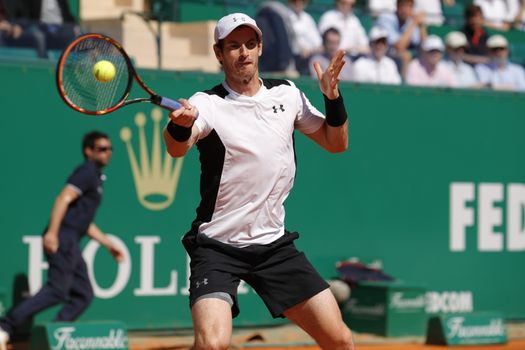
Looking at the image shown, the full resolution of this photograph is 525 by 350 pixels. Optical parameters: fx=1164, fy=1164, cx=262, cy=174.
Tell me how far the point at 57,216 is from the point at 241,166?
4.15m

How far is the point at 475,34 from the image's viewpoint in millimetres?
13977

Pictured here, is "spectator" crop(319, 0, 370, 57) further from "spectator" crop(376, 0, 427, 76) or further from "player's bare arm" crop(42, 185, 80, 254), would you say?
"player's bare arm" crop(42, 185, 80, 254)

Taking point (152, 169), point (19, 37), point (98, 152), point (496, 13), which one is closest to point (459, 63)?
point (496, 13)

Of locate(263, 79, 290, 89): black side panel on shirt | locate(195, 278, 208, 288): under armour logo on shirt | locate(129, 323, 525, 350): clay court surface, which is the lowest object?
locate(129, 323, 525, 350): clay court surface

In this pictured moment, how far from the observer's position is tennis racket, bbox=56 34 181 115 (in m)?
5.81

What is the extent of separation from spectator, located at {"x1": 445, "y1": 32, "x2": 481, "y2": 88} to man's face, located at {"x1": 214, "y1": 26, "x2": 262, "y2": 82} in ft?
25.2

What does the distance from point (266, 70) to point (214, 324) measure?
645 centimetres

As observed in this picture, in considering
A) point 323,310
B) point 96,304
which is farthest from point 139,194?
point 323,310

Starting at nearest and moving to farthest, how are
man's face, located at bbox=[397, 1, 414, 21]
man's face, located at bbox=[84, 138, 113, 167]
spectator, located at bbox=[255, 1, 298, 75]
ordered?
man's face, located at bbox=[84, 138, 113, 167]
spectator, located at bbox=[255, 1, 298, 75]
man's face, located at bbox=[397, 1, 414, 21]

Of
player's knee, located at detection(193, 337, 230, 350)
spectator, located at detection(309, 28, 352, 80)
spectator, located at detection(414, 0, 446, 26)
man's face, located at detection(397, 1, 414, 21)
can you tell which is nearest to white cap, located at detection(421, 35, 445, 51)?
man's face, located at detection(397, 1, 414, 21)

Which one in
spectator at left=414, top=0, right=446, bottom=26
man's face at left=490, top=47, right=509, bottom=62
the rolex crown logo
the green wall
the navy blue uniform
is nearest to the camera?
the navy blue uniform

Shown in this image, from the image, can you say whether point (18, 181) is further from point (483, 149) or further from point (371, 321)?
point (483, 149)

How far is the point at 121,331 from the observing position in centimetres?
940

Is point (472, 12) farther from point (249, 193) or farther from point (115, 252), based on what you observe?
point (249, 193)
